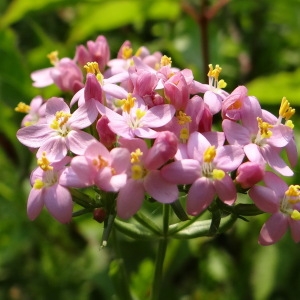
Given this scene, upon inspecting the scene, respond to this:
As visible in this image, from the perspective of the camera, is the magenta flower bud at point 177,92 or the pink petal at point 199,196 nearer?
the pink petal at point 199,196

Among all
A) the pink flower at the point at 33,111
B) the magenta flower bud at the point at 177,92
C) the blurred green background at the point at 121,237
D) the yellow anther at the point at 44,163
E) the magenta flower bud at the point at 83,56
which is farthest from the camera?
the blurred green background at the point at 121,237

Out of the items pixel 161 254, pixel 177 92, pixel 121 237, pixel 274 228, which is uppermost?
pixel 177 92

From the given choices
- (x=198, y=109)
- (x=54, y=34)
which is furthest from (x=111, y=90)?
(x=54, y=34)

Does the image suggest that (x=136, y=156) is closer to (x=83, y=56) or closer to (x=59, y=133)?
(x=59, y=133)

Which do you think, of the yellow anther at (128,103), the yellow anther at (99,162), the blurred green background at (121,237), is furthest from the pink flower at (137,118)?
the blurred green background at (121,237)

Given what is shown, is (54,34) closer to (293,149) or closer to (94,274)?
(94,274)

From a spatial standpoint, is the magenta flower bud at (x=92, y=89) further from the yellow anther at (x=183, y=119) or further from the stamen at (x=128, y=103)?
the yellow anther at (x=183, y=119)

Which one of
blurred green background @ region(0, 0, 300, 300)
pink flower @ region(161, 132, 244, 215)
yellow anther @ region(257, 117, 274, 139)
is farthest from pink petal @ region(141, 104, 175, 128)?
blurred green background @ region(0, 0, 300, 300)

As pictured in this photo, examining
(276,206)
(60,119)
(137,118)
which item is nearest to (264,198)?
(276,206)
